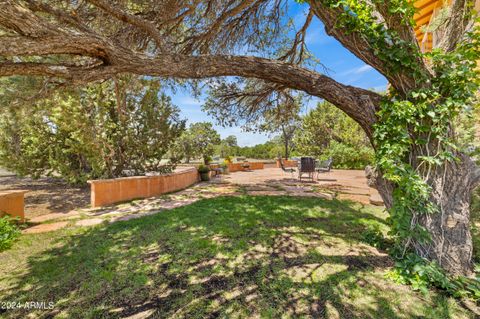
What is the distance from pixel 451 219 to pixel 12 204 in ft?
25.0

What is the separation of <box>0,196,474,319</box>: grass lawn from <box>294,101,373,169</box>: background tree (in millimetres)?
10865

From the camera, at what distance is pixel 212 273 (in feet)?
8.60

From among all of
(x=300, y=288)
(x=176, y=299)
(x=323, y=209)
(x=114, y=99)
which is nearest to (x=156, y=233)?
(x=176, y=299)

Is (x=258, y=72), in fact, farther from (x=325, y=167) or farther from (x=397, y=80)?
(x=325, y=167)

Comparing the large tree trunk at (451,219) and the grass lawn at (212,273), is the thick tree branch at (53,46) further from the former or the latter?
the large tree trunk at (451,219)

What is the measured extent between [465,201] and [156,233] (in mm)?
4639

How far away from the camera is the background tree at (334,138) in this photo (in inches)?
564

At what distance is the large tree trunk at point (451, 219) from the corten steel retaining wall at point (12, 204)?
7.19 metres

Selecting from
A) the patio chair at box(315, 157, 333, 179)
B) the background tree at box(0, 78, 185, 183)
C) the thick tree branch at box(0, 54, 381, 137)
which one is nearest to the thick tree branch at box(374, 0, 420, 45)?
the thick tree branch at box(0, 54, 381, 137)

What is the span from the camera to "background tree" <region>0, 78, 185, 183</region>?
655 centimetres

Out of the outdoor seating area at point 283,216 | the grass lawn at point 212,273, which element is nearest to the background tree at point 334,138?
the outdoor seating area at point 283,216

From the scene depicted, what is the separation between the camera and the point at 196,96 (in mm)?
7242

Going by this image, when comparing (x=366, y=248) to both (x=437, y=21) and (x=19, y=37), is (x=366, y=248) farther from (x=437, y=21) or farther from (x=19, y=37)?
(x=19, y=37)

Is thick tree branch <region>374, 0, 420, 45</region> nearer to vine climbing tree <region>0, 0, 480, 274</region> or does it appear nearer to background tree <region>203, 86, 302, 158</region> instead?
vine climbing tree <region>0, 0, 480, 274</region>
